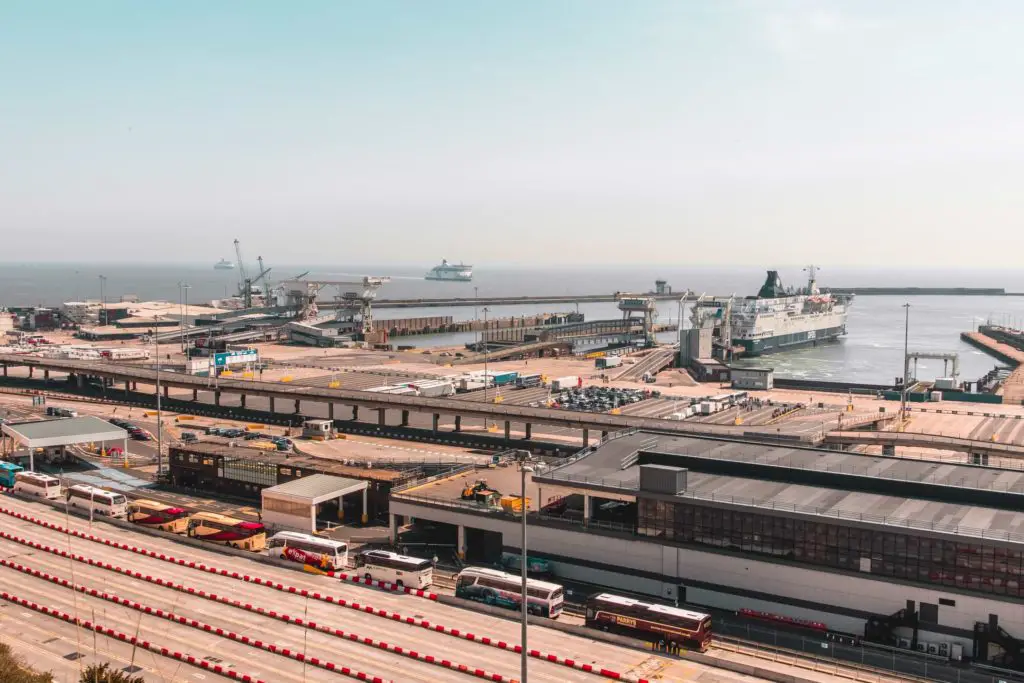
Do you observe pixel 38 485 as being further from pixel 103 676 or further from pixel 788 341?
pixel 788 341

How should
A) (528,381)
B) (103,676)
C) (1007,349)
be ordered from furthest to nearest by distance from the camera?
(1007,349)
(528,381)
(103,676)

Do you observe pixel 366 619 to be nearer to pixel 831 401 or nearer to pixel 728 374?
pixel 831 401

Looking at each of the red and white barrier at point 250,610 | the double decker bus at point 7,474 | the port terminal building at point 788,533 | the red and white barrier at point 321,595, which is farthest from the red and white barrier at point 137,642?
the double decker bus at point 7,474

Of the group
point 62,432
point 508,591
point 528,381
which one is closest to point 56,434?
point 62,432

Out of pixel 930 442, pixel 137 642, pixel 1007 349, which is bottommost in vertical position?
pixel 1007 349

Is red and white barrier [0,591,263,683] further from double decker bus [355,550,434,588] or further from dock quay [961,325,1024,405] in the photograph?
dock quay [961,325,1024,405]

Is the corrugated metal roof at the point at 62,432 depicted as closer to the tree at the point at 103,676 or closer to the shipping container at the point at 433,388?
the shipping container at the point at 433,388
